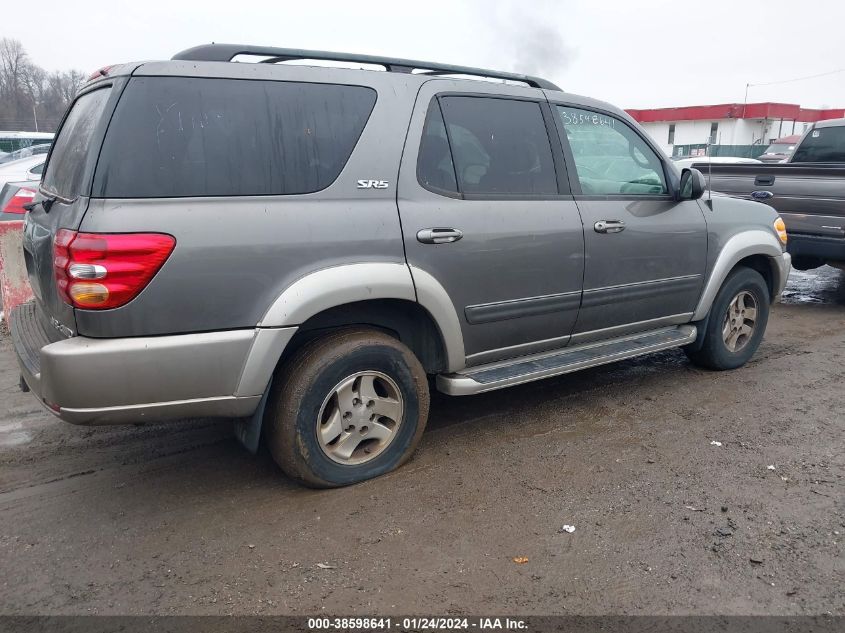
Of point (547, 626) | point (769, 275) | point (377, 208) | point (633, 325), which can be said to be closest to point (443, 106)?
point (377, 208)

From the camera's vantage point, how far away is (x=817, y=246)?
678 centimetres

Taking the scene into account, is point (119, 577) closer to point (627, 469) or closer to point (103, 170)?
point (103, 170)

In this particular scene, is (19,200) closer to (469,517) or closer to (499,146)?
(499,146)

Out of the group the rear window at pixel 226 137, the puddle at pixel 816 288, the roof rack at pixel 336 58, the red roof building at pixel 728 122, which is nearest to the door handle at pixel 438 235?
the rear window at pixel 226 137

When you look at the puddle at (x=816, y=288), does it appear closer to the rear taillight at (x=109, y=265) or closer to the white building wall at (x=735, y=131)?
the rear taillight at (x=109, y=265)

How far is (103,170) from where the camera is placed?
2625mm

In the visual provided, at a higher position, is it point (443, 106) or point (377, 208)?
point (443, 106)

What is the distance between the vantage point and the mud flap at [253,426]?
2.96 meters

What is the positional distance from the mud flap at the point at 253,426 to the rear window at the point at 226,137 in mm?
896

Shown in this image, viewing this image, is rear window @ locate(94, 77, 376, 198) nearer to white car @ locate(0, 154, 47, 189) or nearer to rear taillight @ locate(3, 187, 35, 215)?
rear taillight @ locate(3, 187, 35, 215)

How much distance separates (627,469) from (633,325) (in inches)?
45.0

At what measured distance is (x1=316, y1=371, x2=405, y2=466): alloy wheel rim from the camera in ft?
10.4

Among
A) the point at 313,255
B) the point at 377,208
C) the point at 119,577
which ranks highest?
the point at 377,208

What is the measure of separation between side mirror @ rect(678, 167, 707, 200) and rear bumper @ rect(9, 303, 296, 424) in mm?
2736
